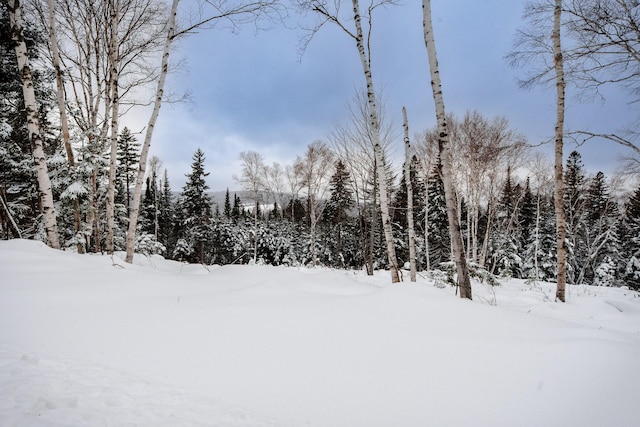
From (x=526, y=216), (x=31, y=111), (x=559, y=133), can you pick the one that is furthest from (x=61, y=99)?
(x=526, y=216)

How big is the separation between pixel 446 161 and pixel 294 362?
12.5ft

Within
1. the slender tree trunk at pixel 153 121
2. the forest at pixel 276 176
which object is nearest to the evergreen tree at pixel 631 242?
the forest at pixel 276 176

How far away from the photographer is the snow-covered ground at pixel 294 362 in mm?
1732

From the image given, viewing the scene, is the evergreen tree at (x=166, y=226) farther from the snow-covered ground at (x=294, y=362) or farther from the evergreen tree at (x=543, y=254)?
the evergreen tree at (x=543, y=254)

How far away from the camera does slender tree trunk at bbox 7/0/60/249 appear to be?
5.09 m

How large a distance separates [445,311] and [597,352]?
4.04 feet

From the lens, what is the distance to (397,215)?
79.3ft

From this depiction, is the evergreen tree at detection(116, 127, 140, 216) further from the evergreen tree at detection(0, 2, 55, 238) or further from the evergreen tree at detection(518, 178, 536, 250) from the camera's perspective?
the evergreen tree at detection(518, 178, 536, 250)

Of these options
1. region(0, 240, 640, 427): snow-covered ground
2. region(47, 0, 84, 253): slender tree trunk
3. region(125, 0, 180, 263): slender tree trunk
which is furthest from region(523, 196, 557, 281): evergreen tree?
region(47, 0, 84, 253): slender tree trunk

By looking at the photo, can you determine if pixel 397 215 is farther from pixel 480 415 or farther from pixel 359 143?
pixel 480 415

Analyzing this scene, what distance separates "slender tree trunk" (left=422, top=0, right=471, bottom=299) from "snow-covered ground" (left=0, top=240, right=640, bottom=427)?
122 centimetres

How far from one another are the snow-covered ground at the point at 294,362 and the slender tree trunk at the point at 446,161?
1.22 meters

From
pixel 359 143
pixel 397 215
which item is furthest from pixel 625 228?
pixel 359 143

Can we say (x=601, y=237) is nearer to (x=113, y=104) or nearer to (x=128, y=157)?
(x=113, y=104)
